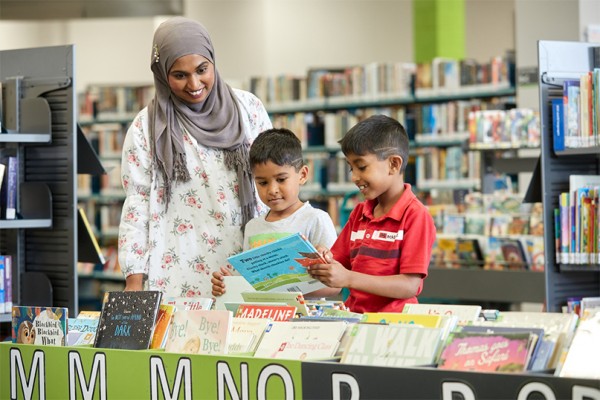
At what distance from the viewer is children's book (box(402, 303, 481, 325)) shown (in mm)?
2326

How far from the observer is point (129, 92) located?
1125 centimetres

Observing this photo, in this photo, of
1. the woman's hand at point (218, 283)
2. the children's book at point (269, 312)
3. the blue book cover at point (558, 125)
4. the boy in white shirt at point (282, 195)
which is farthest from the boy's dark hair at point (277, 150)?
the blue book cover at point (558, 125)

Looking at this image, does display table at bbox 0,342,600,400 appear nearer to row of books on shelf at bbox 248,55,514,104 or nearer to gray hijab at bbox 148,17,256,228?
gray hijab at bbox 148,17,256,228

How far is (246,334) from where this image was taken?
7.78ft

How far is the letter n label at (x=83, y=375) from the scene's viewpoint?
2465mm

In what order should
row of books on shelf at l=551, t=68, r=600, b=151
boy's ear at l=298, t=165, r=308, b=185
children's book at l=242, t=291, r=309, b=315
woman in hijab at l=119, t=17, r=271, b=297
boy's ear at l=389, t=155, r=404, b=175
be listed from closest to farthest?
children's book at l=242, t=291, r=309, b=315 < boy's ear at l=389, t=155, r=404, b=175 < boy's ear at l=298, t=165, r=308, b=185 < woman in hijab at l=119, t=17, r=271, b=297 < row of books on shelf at l=551, t=68, r=600, b=151

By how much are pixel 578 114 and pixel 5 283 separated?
2744 mm

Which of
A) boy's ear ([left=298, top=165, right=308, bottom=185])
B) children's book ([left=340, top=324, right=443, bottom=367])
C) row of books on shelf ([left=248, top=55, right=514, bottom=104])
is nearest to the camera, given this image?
children's book ([left=340, top=324, right=443, bottom=367])

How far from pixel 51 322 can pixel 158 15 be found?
11.2 m

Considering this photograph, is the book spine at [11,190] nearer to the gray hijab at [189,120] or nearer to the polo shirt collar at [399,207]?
the gray hijab at [189,120]

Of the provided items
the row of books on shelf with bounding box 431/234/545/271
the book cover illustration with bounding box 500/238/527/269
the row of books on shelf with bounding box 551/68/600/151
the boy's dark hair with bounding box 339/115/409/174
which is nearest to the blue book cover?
the row of books on shelf with bounding box 551/68/600/151

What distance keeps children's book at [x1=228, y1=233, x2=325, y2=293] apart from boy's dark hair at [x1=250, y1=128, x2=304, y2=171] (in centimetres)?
41

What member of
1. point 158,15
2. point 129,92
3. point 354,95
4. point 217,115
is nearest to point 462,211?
point 354,95

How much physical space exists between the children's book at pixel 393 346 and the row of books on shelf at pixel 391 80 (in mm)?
6561
